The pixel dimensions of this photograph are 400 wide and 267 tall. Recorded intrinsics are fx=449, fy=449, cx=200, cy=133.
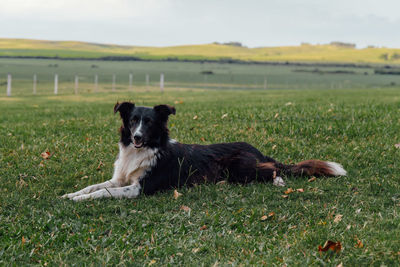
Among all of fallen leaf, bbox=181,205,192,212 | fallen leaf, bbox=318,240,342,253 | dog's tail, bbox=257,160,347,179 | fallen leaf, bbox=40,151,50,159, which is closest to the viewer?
fallen leaf, bbox=318,240,342,253

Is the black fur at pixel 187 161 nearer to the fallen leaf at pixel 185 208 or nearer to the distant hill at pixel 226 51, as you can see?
the fallen leaf at pixel 185 208

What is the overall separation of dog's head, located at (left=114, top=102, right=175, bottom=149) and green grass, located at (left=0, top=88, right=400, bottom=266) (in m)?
0.83

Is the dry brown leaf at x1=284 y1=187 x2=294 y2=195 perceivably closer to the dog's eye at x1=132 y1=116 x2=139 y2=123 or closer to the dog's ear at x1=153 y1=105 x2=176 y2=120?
the dog's ear at x1=153 y1=105 x2=176 y2=120

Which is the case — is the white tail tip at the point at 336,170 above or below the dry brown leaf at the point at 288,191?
above

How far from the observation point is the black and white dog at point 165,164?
6533 millimetres

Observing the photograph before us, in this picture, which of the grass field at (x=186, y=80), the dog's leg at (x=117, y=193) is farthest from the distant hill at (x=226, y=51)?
the dog's leg at (x=117, y=193)

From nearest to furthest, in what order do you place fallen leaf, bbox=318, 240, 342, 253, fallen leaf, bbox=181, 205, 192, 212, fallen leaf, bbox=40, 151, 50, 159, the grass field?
fallen leaf, bbox=318, 240, 342, 253, fallen leaf, bbox=181, 205, 192, 212, fallen leaf, bbox=40, 151, 50, 159, the grass field

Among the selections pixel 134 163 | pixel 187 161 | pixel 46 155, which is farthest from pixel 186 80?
pixel 134 163

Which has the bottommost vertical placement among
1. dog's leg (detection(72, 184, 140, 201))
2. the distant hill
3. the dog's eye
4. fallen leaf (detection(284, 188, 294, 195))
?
dog's leg (detection(72, 184, 140, 201))

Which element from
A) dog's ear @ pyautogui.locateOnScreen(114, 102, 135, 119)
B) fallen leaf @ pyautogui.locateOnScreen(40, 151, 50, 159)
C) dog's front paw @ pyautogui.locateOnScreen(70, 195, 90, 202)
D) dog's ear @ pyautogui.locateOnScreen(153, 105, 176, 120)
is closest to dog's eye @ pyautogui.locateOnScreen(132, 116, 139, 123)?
dog's ear @ pyautogui.locateOnScreen(114, 102, 135, 119)

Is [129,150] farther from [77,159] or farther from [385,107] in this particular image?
[385,107]

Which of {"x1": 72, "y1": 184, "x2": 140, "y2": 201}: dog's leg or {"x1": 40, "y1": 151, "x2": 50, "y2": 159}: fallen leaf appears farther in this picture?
{"x1": 40, "y1": 151, "x2": 50, "y2": 159}: fallen leaf

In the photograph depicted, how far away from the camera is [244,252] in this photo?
4.63 metres

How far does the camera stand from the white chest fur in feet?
21.9
